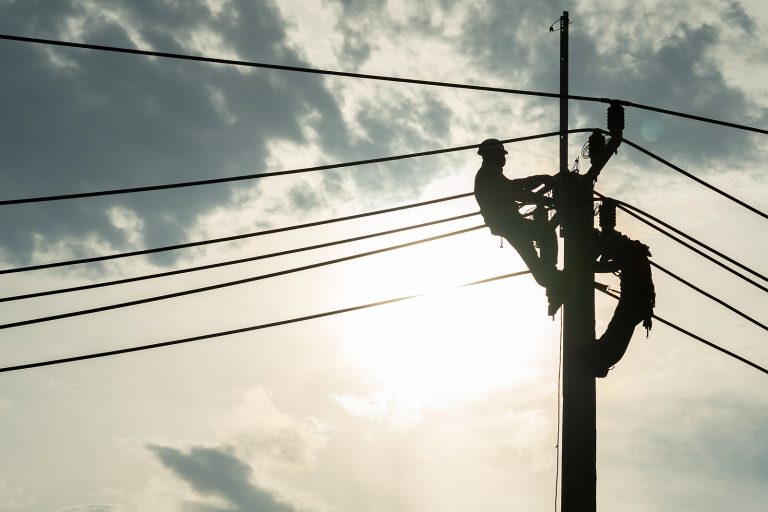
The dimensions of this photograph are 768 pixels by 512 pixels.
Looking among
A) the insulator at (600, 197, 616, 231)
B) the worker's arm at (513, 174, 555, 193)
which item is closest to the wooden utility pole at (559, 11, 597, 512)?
the worker's arm at (513, 174, 555, 193)

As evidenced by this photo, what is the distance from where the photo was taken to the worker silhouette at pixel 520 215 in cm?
891

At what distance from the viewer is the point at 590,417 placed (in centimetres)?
787

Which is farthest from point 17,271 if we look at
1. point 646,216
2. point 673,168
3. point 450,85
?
point 673,168

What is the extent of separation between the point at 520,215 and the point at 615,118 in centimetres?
146

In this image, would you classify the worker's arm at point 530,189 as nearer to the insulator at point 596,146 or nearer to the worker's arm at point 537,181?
the worker's arm at point 537,181

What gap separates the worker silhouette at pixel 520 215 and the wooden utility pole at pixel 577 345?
0.87 ft

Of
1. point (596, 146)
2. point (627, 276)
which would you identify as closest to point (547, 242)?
point (627, 276)

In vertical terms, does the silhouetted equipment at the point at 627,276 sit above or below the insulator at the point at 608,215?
below

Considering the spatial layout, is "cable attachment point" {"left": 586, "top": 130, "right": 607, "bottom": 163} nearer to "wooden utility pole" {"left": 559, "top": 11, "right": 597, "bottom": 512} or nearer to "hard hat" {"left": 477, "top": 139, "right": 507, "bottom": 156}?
"wooden utility pole" {"left": 559, "top": 11, "right": 597, "bottom": 512}

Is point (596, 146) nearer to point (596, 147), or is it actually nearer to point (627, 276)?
point (596, 147)

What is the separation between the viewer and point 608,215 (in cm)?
910

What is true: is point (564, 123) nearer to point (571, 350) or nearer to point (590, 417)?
point (571, 350)

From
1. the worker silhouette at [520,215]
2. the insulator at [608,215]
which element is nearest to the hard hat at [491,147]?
the worker silhouette at [520,215]

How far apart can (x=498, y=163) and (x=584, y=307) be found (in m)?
2.05
